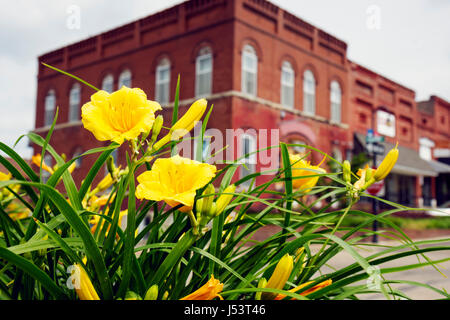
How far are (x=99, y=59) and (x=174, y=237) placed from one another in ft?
54.0

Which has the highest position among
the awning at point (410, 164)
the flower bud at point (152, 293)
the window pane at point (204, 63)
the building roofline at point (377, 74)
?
the building roofline at point (377, 74)

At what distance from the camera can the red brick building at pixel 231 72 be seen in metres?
12.4

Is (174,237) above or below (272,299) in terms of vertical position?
above

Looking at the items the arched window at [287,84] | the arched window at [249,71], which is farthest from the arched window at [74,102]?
the arched window at [287,84]

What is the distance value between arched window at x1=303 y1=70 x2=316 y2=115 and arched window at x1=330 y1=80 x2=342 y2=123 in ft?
4.39

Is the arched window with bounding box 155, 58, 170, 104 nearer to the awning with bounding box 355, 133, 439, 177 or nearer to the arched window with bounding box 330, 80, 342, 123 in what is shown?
the arched window with bounding box 330, 80, 342, 123

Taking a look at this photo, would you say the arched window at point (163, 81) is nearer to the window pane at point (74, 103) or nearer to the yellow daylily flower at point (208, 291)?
the window pane at point (74, 103)

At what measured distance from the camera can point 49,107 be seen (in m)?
18.1

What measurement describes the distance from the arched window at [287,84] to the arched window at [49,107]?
34.1 ft

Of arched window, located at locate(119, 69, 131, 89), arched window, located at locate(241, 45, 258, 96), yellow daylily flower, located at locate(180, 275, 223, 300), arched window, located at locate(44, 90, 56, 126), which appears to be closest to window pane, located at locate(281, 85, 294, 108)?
arched window, located at locate(241, 45, 258, 96)

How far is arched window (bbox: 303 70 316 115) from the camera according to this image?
14953 millimetres

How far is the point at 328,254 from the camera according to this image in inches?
39.0
